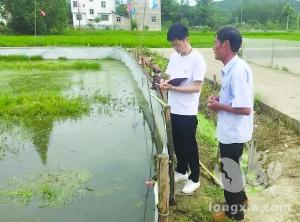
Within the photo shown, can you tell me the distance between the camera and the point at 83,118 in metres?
7.54

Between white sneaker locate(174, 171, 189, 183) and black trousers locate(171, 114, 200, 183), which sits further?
white sneaker locate(174, 171, 189, 183)

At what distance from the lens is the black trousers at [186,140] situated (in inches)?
140

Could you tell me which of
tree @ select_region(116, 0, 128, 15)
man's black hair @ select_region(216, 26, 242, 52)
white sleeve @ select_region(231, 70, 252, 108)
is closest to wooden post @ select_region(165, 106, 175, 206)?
white sleeve @ select_region(231, 70, 252, 108)

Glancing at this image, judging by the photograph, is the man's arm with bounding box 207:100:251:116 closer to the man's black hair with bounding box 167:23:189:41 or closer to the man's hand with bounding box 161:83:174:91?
the man's hand with bounding box 161:83:174:91

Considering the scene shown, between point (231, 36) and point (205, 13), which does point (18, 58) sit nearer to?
point (231, 36)

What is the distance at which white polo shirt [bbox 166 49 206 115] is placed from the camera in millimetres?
3391

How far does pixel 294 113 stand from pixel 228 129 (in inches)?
125

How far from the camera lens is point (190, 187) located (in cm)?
373

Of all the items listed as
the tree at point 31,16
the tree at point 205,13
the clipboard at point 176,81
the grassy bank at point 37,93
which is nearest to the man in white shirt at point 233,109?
the clipboard at point 176,81

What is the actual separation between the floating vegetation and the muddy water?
0.10 m

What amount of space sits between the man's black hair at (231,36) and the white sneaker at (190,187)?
1513 mm

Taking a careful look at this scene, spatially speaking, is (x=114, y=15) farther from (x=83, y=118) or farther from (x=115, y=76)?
(x=83, y=118)

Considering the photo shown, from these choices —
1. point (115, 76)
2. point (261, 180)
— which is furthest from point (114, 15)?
point (261, 180)

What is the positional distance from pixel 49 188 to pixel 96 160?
3.22 feet
